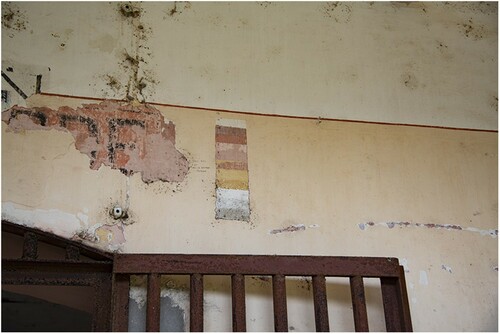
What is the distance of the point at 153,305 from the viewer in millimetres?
2461

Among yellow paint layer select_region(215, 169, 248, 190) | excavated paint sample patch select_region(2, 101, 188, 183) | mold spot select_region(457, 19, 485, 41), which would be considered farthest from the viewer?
mold spot select_region(457, 19, 485, 41)

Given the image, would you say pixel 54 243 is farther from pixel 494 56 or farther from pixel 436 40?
pixel 494 56

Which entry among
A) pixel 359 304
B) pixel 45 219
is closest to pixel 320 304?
pixel 359 304

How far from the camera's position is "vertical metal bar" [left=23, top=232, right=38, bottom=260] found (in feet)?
8.14

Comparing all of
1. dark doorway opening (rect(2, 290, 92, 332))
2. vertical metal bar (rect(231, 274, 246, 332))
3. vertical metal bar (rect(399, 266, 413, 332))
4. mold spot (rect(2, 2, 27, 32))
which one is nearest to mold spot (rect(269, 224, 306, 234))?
vertical metal bar (rect(231, 274, 246, 332))

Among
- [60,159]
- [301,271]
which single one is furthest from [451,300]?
[60,159]

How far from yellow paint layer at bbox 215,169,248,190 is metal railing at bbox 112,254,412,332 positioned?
42 cm

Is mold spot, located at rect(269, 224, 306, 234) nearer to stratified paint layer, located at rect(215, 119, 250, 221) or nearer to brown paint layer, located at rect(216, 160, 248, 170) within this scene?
stratified paint layer, located at rect(215, 119, 250, 221)

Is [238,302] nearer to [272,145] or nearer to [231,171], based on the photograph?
[231,171]

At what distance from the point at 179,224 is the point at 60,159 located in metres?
0.60

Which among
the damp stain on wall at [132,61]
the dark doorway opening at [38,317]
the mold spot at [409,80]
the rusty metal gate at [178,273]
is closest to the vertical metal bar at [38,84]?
the damp stain on wall at [132,61]

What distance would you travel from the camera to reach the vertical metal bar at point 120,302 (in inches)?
96.7

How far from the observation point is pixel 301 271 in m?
2.62

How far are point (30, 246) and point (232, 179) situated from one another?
3.09 feet
